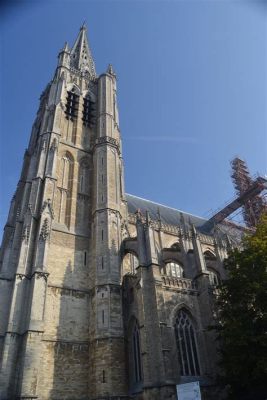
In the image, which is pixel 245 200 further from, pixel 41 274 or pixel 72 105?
pixel 41 274

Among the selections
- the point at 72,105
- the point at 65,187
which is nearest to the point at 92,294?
the point at 65,187

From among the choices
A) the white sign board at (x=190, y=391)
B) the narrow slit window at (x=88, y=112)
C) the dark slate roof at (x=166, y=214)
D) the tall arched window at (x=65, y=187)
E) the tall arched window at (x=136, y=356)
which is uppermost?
the narrow slit window at (x=88, y=112)

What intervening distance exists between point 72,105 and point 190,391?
899 inches

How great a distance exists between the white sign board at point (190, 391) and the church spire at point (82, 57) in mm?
29118

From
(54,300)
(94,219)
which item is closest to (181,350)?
(54,300)

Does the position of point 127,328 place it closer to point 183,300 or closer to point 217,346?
point 183,300

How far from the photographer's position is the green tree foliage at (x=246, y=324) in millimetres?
11859

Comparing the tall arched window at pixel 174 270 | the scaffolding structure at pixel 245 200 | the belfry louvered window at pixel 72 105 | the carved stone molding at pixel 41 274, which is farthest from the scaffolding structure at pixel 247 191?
the carved stone molding at pixel 41 274

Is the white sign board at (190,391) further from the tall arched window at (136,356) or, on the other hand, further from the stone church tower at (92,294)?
the tall arched window at (136,356)

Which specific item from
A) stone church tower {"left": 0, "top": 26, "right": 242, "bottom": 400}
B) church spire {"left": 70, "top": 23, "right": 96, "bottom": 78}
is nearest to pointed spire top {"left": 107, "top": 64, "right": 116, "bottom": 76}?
church spire {"left": 70, "top": 23, "right": 96, "bottom": 78}

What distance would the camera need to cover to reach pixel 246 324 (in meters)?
12.3

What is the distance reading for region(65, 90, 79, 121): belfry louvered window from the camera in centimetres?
2666

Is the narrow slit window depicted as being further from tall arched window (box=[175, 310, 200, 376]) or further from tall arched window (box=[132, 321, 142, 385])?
tall arched window (box=[175, 310, 200, 376])

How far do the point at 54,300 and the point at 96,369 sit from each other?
13.1 feet
